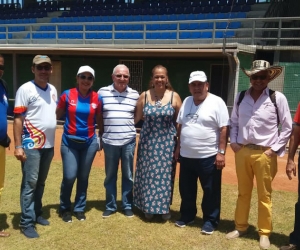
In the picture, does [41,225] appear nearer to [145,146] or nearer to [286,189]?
→ [145,146]

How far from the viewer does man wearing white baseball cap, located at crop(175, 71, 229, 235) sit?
3.69m

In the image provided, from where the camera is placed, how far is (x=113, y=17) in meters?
17.1

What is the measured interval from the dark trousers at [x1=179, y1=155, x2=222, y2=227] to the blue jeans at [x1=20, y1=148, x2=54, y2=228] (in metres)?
1.50

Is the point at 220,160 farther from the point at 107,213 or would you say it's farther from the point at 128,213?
the point at 107,213

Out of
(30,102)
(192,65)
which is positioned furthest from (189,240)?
(192,65)

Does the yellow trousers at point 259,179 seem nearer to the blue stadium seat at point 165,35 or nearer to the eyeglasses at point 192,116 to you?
the eyeglasses at point 192,116

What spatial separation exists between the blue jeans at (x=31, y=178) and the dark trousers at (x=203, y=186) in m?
1.50

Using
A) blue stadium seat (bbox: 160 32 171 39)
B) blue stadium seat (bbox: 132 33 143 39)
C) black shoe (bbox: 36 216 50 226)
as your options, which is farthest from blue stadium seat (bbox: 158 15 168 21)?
black shoe (bbox: 36 216 50 226)

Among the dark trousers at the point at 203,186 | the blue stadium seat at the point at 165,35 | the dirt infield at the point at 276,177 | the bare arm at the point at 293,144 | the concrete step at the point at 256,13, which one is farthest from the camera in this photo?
the concrete step at the point at 256,13

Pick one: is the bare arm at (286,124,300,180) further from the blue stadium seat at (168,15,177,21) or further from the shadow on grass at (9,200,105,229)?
the blue stadium seat at (168,15,177,21)

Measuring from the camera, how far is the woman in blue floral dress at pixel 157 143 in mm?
3967

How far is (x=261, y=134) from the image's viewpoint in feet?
→ 11.4

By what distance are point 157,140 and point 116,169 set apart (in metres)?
0.62

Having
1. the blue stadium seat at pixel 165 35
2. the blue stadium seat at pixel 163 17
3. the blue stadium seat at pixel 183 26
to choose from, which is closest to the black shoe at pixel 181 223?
the blue stadium seat at pixel 165 35
